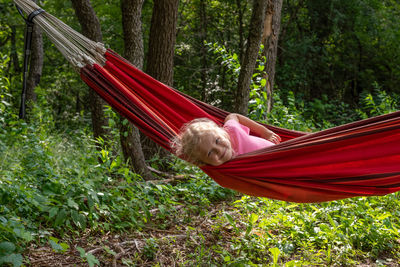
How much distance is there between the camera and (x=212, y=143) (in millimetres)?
1953

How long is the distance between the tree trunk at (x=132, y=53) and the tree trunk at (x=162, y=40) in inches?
19.2

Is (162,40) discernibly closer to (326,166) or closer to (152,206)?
(152,206)

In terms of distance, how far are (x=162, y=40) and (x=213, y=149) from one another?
206cm

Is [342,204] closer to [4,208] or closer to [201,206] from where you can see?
[201,206]

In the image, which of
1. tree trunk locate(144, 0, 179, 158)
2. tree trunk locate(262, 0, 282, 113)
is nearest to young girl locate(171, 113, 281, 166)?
tree trunk locate(144, 0, 179, 158)

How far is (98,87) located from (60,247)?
3.20 feet

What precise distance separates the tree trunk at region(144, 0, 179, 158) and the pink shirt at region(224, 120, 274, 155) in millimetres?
1712

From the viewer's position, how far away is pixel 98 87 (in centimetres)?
238

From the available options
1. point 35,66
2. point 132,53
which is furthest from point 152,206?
point 35,66

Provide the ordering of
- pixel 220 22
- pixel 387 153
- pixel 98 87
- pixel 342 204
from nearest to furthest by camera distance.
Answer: pixel 387 153
pixel 98 87
pixel 342 204
pixel 220 22

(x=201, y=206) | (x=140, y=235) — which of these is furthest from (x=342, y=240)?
(x=140, y=235)

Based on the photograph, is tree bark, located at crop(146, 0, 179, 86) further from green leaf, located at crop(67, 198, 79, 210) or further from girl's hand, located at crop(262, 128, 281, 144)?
green leaf, located at crop(67, 198, 79, 210)

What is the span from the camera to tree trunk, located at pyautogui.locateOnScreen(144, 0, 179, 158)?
12.0 ft

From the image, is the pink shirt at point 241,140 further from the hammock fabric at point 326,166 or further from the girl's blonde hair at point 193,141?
the hammock fabric at point 326,166
